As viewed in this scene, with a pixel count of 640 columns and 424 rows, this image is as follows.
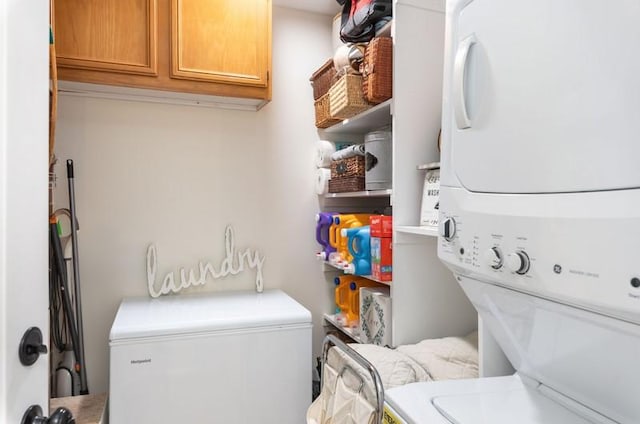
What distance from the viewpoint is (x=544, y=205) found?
0.67 metres

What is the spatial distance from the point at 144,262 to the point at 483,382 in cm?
183

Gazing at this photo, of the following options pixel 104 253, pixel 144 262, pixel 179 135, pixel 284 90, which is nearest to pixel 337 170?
pixel 284 90

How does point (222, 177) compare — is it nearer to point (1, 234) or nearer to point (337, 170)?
point (337, 170)

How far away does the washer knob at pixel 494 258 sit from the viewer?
761 millimetres

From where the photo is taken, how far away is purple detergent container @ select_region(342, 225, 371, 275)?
1.91 m

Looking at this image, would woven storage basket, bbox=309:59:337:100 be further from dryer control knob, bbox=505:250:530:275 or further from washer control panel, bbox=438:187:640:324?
dryer control knob, bbox=505:250:530:275

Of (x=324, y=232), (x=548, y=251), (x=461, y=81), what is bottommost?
(x=324, y=232)

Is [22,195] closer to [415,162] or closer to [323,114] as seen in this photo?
[415,162]

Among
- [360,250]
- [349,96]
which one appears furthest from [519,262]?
[349,96]

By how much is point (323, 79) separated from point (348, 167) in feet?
1.77

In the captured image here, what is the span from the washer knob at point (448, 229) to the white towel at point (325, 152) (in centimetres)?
155

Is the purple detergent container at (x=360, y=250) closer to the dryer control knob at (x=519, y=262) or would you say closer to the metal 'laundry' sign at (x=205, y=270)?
the metal 'laundry' sign at (x=205, y=270)

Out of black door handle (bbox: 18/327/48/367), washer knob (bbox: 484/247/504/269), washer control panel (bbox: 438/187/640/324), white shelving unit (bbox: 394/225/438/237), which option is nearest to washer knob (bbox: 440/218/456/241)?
washer control panel (bbox: 438/187/640/324)

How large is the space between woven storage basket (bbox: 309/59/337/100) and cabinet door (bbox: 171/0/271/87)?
12.2 inches
